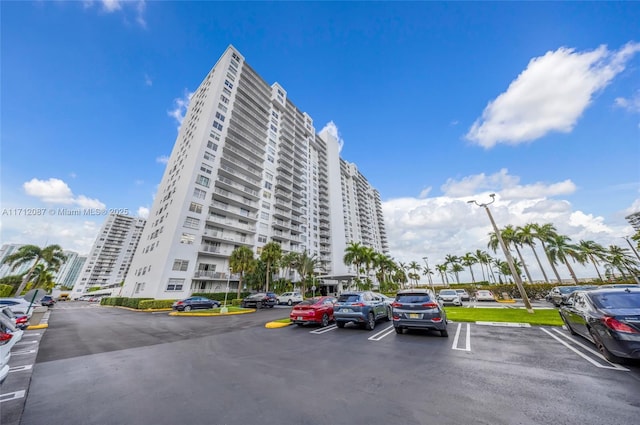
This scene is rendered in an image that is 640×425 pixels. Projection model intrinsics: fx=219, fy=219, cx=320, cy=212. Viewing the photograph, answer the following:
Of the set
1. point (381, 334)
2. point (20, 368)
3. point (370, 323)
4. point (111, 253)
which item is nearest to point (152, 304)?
point (20, 368)

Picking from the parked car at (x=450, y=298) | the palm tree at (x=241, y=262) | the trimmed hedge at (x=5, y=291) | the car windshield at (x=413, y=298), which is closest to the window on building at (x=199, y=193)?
the palm tree at (x=241, y=262)

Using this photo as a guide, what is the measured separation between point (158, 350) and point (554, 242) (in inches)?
1977

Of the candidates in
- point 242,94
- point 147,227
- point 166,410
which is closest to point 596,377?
point 166,410

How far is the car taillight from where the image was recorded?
5055 mm

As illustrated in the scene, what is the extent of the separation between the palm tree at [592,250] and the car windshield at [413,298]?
148 feet

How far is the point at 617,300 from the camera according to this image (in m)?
6.09

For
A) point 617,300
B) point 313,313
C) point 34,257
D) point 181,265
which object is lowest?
point 313,313

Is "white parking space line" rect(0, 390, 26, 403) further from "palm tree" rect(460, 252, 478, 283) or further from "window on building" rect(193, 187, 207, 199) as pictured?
"palm tree" rect(460, 252, 478, 283)

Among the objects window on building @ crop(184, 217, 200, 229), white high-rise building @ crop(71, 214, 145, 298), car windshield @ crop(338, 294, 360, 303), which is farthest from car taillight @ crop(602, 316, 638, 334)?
white high-rise building @ crop(71, 214, 145, 298)

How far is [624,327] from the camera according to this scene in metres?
5.14

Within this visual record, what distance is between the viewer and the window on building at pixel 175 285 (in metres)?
27.8

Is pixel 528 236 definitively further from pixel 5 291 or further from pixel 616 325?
pixel 5 291

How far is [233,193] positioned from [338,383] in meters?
38.4

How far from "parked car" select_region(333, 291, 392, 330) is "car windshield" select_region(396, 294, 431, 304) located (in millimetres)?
1891
